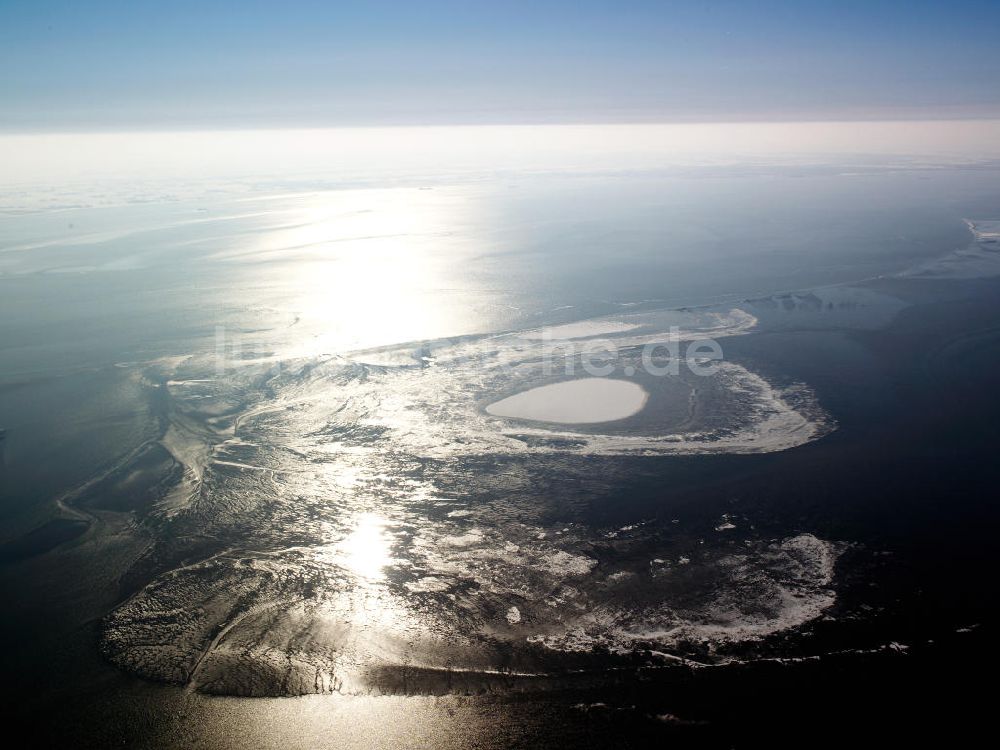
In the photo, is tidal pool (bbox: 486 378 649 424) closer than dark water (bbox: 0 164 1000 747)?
No

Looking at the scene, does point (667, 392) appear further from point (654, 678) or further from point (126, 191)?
point (126, 191)

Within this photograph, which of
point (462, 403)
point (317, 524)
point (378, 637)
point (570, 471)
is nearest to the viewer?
point (378, 637)

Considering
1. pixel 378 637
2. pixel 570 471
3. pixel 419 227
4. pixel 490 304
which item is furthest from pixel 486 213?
pixel 378 637

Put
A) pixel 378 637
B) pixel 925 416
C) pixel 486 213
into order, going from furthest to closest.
A: pixel 486 213 < pixel 925 416 < pixel 378 637

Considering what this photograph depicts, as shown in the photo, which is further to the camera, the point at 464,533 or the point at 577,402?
the point at 577,402

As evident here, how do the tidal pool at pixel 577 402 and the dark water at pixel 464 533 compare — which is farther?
the tidal pool at pixel 577 402

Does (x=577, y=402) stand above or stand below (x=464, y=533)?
above

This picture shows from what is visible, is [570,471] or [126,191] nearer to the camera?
[570,471]

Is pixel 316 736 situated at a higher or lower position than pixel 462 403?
lower
